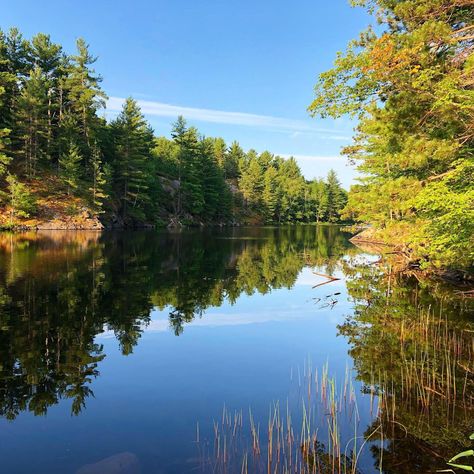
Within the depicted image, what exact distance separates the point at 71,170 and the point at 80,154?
24.8ft

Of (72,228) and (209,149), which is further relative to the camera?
(209,149)

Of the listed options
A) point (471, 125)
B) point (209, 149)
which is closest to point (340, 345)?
point (471, 125)

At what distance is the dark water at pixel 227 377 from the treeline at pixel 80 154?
39.7 m

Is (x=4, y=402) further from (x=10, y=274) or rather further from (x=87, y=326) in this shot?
(x=10, y=274)

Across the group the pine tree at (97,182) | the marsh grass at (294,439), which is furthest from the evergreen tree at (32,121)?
the marsh grass at (294,439)

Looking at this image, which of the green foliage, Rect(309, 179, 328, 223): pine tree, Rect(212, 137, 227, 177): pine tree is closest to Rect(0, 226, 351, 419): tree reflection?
the green foliage

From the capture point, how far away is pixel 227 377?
9.43 m

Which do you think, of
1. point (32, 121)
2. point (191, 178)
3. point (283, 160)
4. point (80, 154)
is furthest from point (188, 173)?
point (283, 160)

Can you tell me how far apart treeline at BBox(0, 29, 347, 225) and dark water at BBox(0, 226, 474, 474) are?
39666 mm

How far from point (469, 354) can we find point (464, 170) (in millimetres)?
5707

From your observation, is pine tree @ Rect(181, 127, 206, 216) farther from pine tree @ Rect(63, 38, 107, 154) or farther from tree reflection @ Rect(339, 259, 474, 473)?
tree reflection @ Rect(339, 259, 474, 473)

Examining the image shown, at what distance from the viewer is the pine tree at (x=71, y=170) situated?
54375 mm

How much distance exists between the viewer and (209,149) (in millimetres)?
92625

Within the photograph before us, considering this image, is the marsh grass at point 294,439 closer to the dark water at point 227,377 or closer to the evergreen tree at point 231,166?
the dark water at point 227,377
